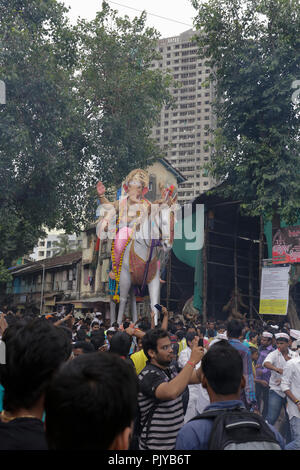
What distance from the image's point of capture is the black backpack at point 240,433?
2109mm

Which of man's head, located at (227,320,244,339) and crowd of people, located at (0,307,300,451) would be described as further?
man's head, located at (227,320,244,339)

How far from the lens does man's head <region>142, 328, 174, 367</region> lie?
378cm

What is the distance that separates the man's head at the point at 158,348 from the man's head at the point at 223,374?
1.17m

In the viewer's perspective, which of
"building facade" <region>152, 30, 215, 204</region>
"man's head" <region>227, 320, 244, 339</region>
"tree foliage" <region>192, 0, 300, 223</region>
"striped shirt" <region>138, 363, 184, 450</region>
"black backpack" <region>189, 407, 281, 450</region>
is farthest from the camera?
"building facade" <region>152, 30, 215, 204</region>

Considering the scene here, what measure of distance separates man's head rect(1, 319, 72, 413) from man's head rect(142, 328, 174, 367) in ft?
5.11

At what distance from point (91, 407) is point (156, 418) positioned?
199 centimetres

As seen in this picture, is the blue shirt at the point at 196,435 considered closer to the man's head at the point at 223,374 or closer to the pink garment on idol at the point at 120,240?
the man's head at the point at 223,374

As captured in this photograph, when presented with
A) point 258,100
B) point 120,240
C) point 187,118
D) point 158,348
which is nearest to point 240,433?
point 158,348

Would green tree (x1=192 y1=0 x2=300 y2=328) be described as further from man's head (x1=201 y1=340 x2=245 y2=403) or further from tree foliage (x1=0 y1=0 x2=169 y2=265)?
man's head (x1=201 y1=340 x2=245 y2=403)

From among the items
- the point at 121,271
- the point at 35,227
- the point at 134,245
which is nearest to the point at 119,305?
the point at 121,271

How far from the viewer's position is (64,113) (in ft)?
56.6

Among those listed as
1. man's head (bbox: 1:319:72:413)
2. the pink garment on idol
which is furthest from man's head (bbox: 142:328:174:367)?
the pink garment on idol

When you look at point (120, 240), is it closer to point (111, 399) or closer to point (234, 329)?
point (234, 329)

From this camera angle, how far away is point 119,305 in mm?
15047
